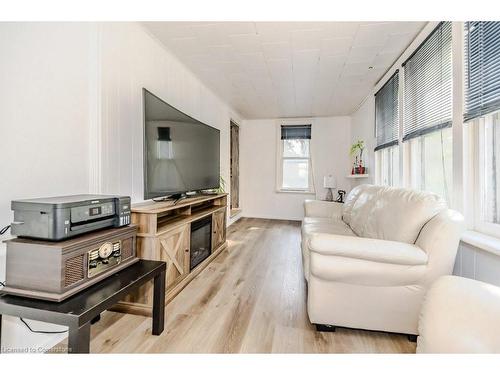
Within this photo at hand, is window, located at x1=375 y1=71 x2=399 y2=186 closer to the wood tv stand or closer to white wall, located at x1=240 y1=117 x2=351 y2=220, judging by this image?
white wall, located at x1=240 y1=117 x2=351 y2=220

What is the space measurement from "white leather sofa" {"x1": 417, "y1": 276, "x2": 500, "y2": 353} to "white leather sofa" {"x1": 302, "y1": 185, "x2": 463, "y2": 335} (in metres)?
0.54

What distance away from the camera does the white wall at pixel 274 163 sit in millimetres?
5547

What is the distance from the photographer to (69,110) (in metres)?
1.59

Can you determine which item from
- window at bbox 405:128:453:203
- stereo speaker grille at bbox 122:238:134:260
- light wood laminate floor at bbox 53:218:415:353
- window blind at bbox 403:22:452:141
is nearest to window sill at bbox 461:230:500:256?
window at bbox 405:128:453:203

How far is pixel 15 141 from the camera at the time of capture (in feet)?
4.16

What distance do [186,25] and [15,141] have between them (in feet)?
5.65

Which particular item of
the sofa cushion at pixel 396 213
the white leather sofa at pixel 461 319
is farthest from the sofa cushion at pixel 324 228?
the white leather sofa at pixel 461 319

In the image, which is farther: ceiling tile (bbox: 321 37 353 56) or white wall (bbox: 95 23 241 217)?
ceiling tile (bbox: 321 37 353 56)

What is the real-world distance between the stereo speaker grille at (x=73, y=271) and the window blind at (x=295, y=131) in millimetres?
5204

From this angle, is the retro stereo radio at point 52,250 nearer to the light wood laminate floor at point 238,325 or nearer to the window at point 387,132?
the light wood laminate floor at point 238,325

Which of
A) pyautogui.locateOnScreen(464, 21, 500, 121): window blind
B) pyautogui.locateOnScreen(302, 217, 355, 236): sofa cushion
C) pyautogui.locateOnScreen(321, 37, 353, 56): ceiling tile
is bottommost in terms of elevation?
pyautogui.locateOnScreen(302, 217, 355, 236): sofa cushion

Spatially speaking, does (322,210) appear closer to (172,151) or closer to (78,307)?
(172,151)

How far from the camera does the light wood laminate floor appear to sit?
145 centimetres
